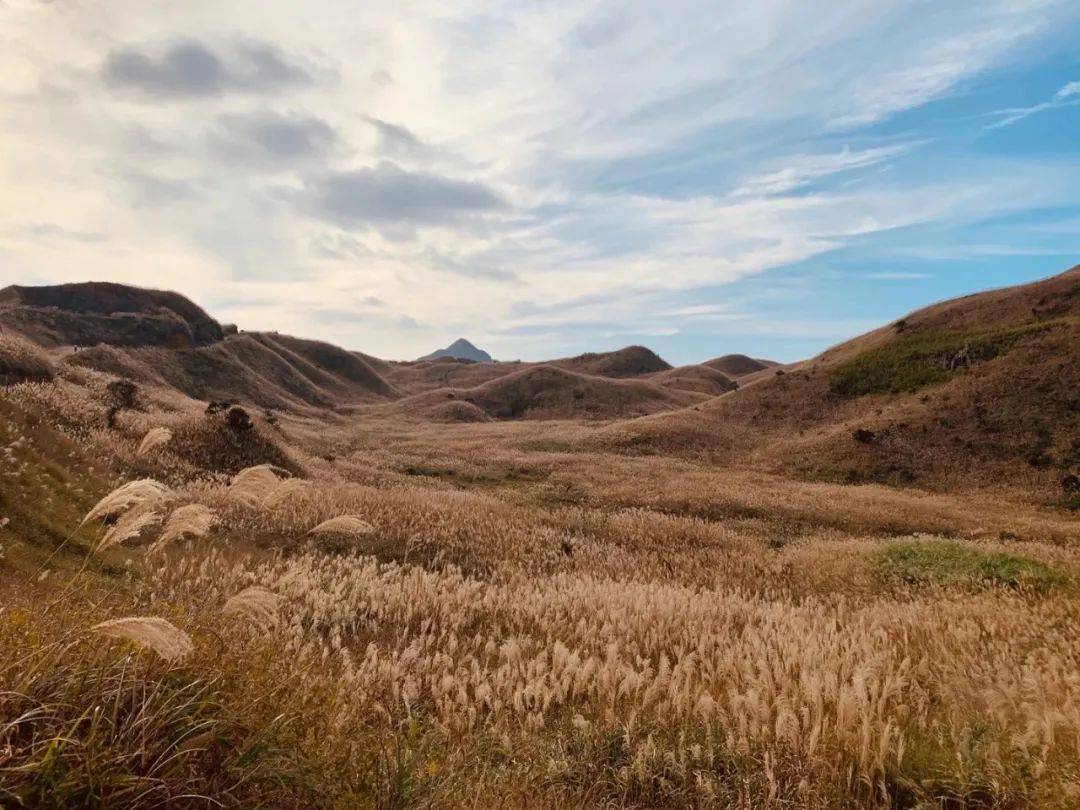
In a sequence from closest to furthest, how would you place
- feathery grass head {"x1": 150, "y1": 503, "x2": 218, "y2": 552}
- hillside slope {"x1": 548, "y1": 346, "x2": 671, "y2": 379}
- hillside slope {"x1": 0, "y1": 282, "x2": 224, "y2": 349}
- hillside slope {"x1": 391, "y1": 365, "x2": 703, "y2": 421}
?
feathery grass head {"x1": 150, "y1": 503, "x2": 218, "y2": 552}, hillside slope {"x1": 0, "y1": 282, "x2": 224, "y2": 349}, hillside slope {"x1": 391, "y1": 365, "x2": 703, "y2": 421}, hillside slope {"x1": 548, "y1": 346, "x2": 671, "y2": 379}

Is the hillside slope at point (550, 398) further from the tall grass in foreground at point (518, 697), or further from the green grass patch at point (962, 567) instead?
the tall grass in foreground at point (518, 697)

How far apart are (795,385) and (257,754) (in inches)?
2508

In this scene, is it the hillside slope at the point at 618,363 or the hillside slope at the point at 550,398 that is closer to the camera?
the hillside slope at the point at 550,398

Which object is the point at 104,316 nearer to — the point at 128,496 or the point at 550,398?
the point at 550,398

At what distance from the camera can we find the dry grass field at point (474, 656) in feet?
9.91

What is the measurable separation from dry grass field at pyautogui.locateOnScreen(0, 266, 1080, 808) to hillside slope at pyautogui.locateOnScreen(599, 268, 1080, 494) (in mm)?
26772

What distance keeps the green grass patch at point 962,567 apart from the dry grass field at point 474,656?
0.27 feet

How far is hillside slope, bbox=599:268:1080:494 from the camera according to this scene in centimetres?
3784

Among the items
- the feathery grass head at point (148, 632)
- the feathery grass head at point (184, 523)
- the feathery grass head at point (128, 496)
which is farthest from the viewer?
the feathery grass head at point (184, 523)

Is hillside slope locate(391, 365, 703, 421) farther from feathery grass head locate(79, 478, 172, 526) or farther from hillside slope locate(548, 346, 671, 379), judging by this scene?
feathery grass head locate(79, 478, 172, 526)

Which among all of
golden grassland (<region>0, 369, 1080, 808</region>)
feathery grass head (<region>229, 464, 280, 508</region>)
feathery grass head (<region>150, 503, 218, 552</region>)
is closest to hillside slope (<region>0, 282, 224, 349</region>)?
golden grassland (<region>0, 369, 1080, 808</region>)

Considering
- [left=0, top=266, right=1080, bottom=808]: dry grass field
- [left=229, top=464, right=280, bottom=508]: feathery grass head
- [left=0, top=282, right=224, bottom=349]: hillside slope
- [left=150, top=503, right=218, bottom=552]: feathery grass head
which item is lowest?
[left=0, top=266, right=1080, bottom=808]: dry grass field

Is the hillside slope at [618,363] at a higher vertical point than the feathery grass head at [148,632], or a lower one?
higher

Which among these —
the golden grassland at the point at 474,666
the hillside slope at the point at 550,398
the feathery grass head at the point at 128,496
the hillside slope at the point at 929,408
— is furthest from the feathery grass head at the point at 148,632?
the hillside slope at the point at 550,398
